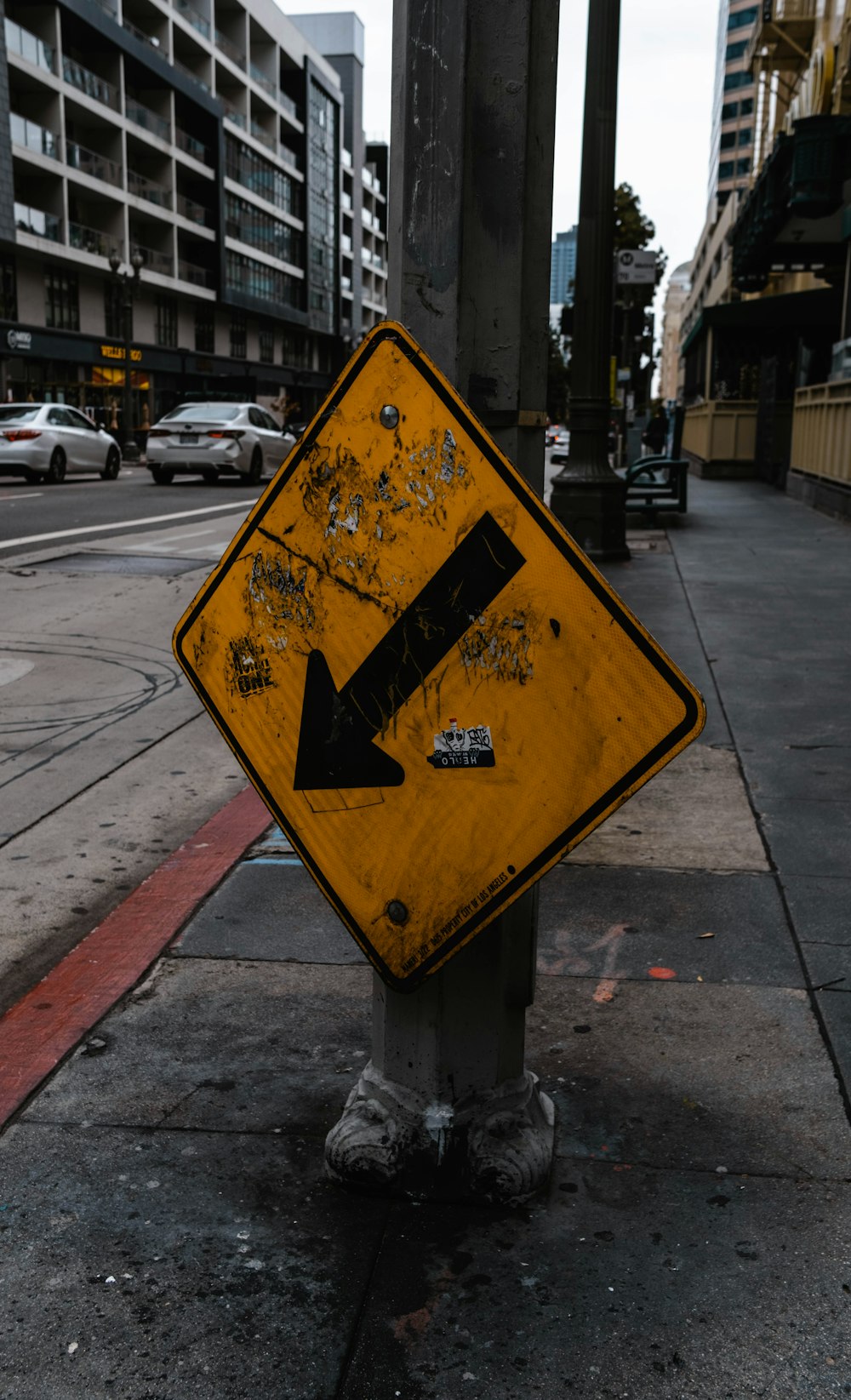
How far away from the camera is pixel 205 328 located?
6738 centimetres

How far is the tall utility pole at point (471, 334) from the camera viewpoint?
2391mm

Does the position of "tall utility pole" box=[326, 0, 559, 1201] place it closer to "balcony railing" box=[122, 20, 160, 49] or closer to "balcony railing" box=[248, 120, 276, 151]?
"balcony railing" box=[122, 20, 160, 49]

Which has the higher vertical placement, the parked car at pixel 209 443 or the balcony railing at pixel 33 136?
the balcony railing at pixel 33 136

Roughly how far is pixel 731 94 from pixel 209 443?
104 metres

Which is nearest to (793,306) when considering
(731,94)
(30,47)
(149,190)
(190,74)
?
(30,47)

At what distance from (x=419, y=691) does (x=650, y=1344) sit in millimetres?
1184

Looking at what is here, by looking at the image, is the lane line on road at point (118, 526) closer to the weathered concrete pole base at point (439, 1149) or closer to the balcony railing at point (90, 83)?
the weathered concrete pole base at point (439, 1149)

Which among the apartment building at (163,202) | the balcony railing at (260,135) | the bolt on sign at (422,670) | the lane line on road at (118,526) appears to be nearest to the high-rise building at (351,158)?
the apartment building at (163,202)

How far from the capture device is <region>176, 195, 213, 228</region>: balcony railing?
62719 mm

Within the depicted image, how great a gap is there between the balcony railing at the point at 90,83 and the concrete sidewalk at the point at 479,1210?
52454mm

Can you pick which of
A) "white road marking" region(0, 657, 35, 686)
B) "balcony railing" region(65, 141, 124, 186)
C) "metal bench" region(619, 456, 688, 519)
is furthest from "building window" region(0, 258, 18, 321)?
"white road marking" region(0, 657, 35, 686)

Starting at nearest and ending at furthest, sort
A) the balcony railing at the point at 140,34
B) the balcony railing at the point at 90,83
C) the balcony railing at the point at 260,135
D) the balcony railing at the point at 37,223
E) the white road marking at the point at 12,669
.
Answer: the white road marking at the point at 12,669 < the balcony railing at the point at 37,223 < the balcony railing at the point at 90,83 < the balcony railing at the point at 140,34 < the balcony railing at the point at 260,135

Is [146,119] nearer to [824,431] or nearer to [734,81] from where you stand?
[824,431]

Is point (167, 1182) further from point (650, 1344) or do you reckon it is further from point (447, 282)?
point (447, 282)
